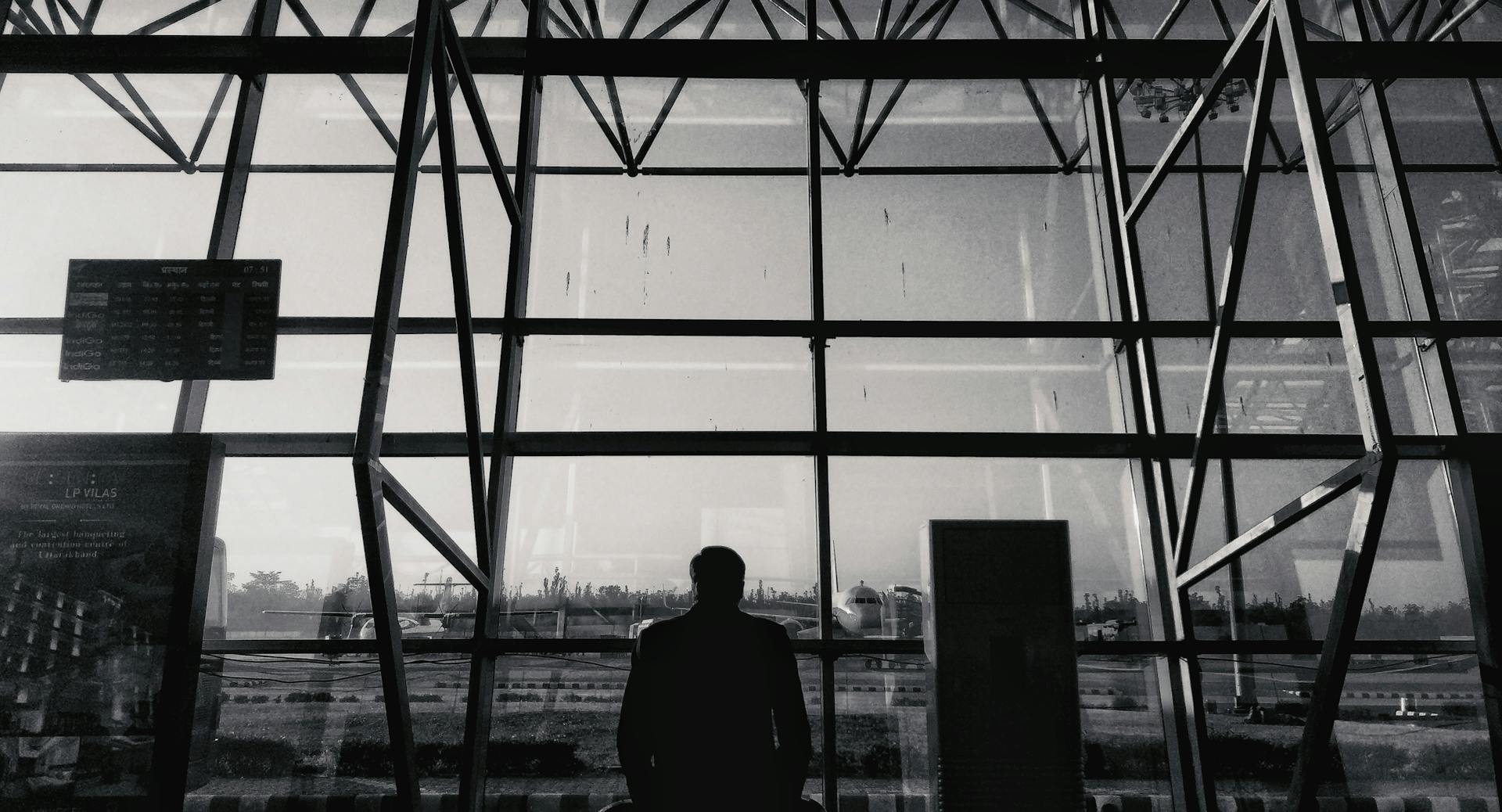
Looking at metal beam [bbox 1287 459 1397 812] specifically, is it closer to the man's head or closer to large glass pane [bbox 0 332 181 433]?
the man's head

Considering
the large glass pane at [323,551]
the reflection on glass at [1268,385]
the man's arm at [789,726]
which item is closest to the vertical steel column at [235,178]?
the large glass pane at [323,551]

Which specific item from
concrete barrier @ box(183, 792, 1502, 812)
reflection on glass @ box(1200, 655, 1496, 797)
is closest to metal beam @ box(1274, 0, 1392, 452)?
reflection on glass @ box(1200, 655, 1496, 797)

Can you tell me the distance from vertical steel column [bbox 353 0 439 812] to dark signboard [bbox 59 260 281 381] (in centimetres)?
199

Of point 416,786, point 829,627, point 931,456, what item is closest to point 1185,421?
point 931,456

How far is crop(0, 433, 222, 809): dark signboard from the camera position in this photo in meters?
3.16

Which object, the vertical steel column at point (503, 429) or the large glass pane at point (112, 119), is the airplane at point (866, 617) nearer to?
the vertical steel column at point (503, 429)

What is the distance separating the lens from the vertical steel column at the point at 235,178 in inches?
174

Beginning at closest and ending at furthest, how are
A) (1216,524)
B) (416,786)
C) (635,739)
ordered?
1. (635,739)
2. (416,786)
3. (1216,524)

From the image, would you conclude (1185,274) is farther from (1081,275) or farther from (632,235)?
(632,235)

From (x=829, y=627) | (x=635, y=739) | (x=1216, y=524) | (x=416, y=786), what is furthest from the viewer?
(x=1216, y=524)

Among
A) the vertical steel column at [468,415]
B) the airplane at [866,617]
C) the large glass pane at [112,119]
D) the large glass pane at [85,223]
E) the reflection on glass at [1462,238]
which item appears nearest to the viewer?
the vertical steel column at [468,415]

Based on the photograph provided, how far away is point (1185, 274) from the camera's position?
4836mm

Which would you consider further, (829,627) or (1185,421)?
(1185,421)

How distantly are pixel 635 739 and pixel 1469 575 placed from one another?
165 inches
